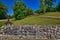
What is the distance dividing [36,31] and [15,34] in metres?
4.04

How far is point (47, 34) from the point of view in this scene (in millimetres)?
30766

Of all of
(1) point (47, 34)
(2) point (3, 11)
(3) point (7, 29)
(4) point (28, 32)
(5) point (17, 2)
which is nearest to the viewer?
(1) point (47, 34)

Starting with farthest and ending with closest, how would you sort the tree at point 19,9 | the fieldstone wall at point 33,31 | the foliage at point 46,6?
the foliage at point 46,6 < the tree at point 19,9 < the fieldstone wall at point 33,31

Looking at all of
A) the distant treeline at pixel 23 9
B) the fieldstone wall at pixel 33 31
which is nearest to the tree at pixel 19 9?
the distant treeline at pixel 23 9

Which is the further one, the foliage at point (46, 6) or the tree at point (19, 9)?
the foliage at point (46, 6)

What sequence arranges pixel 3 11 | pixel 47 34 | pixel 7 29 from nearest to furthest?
pixel 47 34
pixel 7 29
pixel 3 11

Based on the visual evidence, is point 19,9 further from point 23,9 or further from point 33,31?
point 33,31

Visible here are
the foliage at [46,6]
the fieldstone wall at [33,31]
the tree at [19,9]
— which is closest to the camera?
the fieldstone wall at [33,31]

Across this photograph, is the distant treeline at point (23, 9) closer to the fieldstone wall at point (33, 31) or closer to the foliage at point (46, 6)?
the foliage at point (46, 6)

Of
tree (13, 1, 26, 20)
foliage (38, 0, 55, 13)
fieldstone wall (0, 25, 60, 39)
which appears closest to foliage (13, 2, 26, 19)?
tree (13, 1, 26, 20)

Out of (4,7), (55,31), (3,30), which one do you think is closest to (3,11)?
(4,7)

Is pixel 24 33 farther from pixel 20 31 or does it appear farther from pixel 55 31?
pixel 55 31

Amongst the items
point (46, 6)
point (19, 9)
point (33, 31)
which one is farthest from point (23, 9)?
point (33, 31)

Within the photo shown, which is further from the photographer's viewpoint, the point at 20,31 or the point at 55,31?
the point at 20,31
